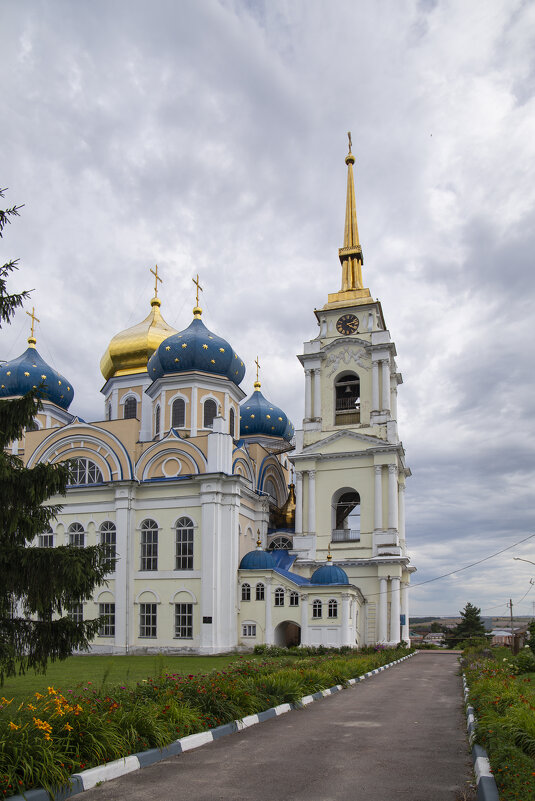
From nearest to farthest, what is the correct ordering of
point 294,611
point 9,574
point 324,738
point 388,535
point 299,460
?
point 324,738 < point 9,574 < point 294,611 < point 388,535 < point 299,460

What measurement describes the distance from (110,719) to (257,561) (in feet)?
80.5

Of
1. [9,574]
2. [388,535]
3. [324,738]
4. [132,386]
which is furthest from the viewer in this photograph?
[132,386]

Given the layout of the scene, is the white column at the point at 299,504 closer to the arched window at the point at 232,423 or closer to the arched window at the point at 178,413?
the arched window at the point at 232,423

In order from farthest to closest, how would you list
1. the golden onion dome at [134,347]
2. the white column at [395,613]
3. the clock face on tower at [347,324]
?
the golden onion dome at [134,347]
the clock face on tower at [347,324]
the white column at [395,613]

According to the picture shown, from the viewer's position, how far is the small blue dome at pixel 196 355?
1422 inches

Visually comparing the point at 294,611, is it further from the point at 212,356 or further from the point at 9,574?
the point at 9,574

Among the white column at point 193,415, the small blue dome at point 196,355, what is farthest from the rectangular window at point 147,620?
the small blue dome at point 196,355

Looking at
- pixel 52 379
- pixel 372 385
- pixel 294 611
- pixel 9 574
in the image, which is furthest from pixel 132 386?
pixel 9 574

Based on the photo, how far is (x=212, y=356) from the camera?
120 feet

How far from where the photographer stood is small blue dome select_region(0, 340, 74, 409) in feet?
130

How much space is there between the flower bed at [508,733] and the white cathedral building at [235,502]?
19.8 meters

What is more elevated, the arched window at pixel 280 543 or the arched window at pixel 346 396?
the arched window at pixel 346 396

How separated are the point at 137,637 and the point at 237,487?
7.81 metres

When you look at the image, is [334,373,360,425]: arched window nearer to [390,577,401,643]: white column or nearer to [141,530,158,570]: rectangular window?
[390,577,401,643]: white column
